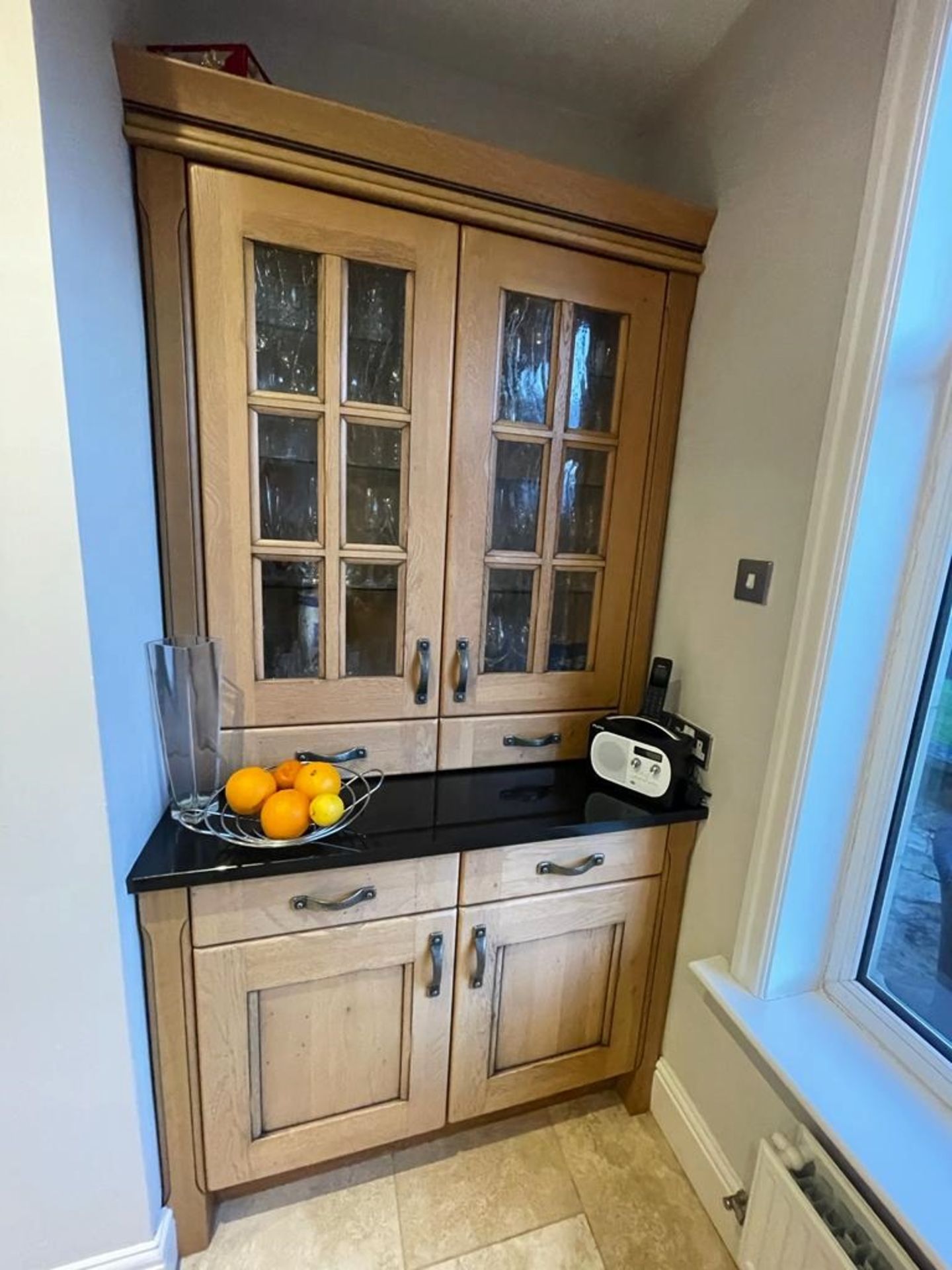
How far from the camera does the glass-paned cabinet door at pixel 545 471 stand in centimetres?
126

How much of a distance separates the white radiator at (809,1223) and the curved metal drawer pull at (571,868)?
0.54 m

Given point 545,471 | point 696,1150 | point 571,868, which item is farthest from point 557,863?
point 545,471

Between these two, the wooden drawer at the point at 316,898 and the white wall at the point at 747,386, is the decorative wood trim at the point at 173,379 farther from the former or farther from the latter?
the white wall at the point at 747,386

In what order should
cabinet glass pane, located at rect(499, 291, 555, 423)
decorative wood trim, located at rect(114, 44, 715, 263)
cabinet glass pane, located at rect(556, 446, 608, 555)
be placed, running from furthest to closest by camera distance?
cabinet glass pane, located at rect(556, 446, 608, 555) → cabinet glass pane, located at rect(499, 291, 555, 423) → decorative wood trim, located at rect(114, 44, 715, 263)

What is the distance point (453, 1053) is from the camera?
1274 millimetres

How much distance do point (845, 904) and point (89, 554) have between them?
150 cm

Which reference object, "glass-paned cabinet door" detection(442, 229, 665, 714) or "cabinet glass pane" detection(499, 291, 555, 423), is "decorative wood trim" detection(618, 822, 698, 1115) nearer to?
"glass-paned cabinet door" detection(442, 229, 665, 714)

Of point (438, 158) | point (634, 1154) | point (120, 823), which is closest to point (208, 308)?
point (438, 158)

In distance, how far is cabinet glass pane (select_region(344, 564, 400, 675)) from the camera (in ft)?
4.25

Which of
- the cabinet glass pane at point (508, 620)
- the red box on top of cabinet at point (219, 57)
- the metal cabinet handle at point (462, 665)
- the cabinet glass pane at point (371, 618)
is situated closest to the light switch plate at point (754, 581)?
the cabinet glass pane at point (508, 620)

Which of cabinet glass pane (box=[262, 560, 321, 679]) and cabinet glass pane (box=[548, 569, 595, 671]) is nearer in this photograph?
cabinet glass pane (box=[262, 560, 321, 679])

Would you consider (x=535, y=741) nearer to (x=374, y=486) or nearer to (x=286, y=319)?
(x=374, y=486)

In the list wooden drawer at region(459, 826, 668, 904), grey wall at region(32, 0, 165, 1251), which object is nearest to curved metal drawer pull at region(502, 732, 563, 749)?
wooden drawer at region(459, 826, 668, 904)

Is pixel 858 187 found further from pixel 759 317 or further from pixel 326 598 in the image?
pixel 326 598
